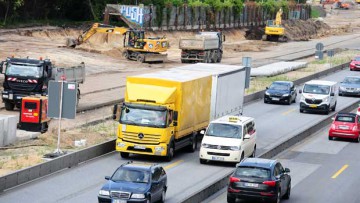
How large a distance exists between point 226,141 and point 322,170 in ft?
14.8

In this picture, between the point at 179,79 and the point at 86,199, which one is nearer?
the point at 86,199

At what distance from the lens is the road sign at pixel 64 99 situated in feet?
117

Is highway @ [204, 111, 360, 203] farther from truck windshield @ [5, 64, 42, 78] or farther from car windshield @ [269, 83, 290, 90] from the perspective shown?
truck windshield @ [5, 64, 42, 78]

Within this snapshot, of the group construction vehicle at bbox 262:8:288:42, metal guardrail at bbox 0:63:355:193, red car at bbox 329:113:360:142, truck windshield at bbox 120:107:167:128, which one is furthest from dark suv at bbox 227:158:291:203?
construction vehicle at bbox 262:8:288:42

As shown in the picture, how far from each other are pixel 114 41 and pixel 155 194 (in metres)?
66.1

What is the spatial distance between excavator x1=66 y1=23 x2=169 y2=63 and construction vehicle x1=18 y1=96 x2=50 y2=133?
1549 inches

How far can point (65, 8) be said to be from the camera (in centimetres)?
10419

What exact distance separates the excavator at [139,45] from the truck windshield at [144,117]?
46.0 meters

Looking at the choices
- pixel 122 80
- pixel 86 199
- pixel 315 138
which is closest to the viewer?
pixel 86 199

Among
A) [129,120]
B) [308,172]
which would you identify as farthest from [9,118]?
[308,172]

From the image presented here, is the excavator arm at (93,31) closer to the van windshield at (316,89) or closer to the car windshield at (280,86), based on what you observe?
the car windshield at (280,86)

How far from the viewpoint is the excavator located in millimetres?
84000

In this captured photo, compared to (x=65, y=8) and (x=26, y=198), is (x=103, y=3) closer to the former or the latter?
(x=65, y=8)

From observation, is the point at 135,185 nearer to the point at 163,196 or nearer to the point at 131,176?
the point at 131,176
